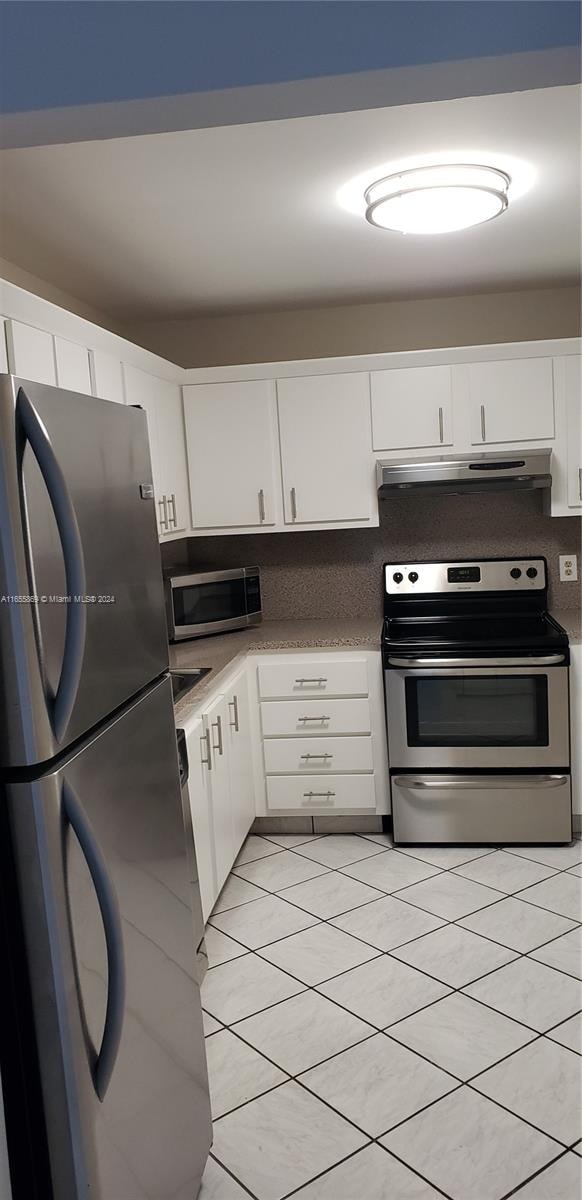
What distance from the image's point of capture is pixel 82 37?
1.27 metres

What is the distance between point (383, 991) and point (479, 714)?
1.31 meters

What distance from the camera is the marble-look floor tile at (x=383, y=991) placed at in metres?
2.58

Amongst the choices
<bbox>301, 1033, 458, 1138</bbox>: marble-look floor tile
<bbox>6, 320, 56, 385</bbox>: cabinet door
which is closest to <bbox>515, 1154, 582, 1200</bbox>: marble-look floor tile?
<bbox>301, 1033, 458, 1138</bbox>: marble-look floor tile

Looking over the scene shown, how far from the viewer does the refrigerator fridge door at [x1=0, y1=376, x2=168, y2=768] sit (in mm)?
1240

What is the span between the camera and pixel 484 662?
143 inches

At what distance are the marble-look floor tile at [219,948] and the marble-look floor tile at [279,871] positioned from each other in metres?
0.37

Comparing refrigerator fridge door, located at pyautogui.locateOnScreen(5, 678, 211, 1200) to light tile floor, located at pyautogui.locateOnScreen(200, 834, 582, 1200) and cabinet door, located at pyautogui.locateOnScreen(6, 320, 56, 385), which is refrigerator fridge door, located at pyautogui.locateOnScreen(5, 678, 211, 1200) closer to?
light tile floor, located at pyautogui.locateOnScreen(200, 834, 582, 1200)

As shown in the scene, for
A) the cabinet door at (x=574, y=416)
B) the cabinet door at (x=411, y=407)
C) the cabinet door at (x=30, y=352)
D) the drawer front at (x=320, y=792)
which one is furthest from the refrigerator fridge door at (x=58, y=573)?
the cabinet door at (x=574, y=416)

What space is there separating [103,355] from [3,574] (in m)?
1.96

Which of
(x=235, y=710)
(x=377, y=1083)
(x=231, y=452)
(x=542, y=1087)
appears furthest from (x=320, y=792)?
(x=542, y=1087)

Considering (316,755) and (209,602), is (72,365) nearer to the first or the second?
(209,602)

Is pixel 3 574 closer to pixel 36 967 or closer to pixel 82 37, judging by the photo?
pixel 36 967

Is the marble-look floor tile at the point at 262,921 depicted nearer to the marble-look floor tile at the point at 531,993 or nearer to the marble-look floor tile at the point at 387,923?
the marble-look floor tile at the point at 387,923

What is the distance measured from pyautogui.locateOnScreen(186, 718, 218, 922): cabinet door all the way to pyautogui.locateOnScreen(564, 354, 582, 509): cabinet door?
2.01 meters
